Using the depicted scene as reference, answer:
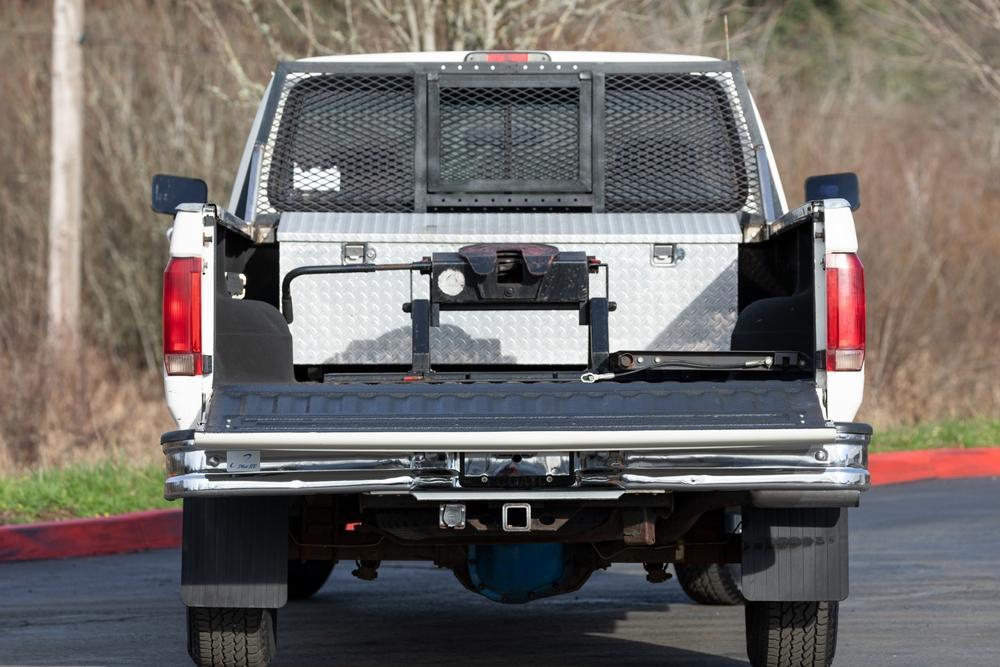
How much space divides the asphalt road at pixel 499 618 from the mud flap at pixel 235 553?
123 cm

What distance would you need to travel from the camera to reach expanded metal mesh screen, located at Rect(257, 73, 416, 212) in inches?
270

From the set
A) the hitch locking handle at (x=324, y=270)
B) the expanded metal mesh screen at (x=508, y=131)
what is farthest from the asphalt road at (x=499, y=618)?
the expanded metal mesh screen at (x=508, y=131)

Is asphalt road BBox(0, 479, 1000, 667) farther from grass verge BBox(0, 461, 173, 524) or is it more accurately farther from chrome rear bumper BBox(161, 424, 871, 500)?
chrome rear bumper BBox(161, 424, 871, 500)

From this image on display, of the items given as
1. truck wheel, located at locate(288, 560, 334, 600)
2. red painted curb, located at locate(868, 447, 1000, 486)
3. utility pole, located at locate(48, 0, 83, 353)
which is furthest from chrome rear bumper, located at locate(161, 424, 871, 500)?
utility pole, located at locate(48, 0, 83, 353)

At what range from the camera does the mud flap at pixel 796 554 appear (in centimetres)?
531

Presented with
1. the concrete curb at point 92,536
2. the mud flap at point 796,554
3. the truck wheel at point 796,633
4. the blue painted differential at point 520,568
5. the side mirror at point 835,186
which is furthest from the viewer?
the concrete curb at point 92,536

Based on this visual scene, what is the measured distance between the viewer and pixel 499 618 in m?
7.67

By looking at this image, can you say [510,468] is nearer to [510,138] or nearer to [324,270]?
[324,270]

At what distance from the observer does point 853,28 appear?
29.2 metres

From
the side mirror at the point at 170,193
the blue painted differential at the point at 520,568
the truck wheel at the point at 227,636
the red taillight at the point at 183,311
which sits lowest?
the truck wheel at the point at 227,636

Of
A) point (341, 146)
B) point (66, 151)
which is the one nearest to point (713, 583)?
point (341, 146)

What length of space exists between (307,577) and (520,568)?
2583mm

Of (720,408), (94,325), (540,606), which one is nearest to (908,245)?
(94,325)

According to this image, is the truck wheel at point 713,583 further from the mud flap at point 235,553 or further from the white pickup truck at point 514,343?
the mud flap at point 235,553
